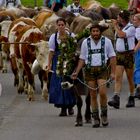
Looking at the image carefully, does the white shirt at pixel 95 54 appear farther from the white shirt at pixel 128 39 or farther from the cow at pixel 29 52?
the cow at pixel 29 52

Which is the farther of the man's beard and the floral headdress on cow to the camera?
the floral headdress on cow

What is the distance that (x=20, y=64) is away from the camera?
792 inches

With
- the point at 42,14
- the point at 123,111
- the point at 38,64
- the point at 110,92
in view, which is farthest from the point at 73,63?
the point at 42,14

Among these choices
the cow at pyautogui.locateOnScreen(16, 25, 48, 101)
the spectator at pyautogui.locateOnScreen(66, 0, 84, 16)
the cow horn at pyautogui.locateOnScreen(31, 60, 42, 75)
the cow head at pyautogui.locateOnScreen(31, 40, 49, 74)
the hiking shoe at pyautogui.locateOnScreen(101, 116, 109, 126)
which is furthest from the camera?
the spectator at pyautogui.locateOnScreen(66, 0, 84, 16)

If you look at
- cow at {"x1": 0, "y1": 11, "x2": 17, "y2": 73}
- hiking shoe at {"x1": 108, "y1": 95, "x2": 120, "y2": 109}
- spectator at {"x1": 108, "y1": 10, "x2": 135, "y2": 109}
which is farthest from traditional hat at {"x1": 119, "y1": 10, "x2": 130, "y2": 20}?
cow at {"x1": 0, "y1": 11, "x2": 17, "y2": 73}

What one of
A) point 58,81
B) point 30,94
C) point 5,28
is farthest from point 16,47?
point 58,81

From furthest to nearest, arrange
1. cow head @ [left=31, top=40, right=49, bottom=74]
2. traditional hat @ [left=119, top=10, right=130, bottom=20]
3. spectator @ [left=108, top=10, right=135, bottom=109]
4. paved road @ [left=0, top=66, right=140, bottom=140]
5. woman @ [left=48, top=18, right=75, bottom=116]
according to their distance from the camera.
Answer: cow head @ [left=31, top=40, right=49, bottom=74], spectator @ [left=108, top=10, right=135, bottom=109], traditional hat @ [left=119, top=10, right=130, bottom=20], woman @ [left=48, top=18, right=75, bottom=116], paved road @ [left=0, top=66, right=140, bottom=140]

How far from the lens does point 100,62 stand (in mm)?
14273

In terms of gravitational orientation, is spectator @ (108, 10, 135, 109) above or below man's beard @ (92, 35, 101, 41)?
below

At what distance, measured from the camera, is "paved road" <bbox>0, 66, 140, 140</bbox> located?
1358 cm

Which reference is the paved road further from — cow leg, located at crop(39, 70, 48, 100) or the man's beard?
the man's beard

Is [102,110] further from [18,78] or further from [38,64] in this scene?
[18,78]

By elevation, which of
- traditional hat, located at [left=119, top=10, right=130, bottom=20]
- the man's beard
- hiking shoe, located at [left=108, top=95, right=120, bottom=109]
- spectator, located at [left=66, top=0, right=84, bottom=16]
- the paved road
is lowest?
the paved road

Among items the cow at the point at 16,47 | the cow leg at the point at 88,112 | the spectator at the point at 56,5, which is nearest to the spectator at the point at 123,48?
the cow leg at the point at 88,112
